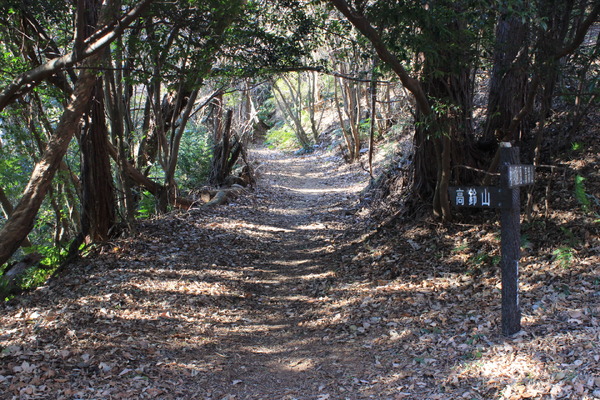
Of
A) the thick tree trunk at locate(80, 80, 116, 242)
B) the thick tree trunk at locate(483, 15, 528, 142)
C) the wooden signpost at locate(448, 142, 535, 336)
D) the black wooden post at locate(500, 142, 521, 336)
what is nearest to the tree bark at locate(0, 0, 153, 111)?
the thick tree trunk at locate(80, 80, 116, 242)

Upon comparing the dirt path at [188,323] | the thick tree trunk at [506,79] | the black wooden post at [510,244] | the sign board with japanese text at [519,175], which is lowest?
the dirt path at [188,323]

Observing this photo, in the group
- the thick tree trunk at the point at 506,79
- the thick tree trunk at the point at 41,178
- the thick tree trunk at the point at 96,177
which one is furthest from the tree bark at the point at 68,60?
the thick tree trunk at the point at 506,79

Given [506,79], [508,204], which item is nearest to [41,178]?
[508,204]

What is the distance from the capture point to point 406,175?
33.1 feet

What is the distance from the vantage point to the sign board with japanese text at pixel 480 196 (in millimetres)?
4281

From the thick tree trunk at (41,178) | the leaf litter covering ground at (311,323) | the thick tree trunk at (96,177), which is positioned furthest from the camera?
the thick tree trunk at (96,177)

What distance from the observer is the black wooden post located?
14.0 feet

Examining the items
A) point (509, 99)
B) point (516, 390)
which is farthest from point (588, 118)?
point (516, 390)

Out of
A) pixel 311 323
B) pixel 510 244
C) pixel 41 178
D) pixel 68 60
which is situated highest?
pixel 68 60

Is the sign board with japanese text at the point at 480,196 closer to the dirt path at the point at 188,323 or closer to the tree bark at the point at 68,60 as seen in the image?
the dirt path at the point at 188,323

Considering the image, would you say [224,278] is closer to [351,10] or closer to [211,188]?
[351,10]

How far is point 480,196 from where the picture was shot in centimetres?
434

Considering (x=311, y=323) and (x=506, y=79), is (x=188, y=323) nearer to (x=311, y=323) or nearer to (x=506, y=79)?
(x=311, y=323)

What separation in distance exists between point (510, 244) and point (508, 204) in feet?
1.36
